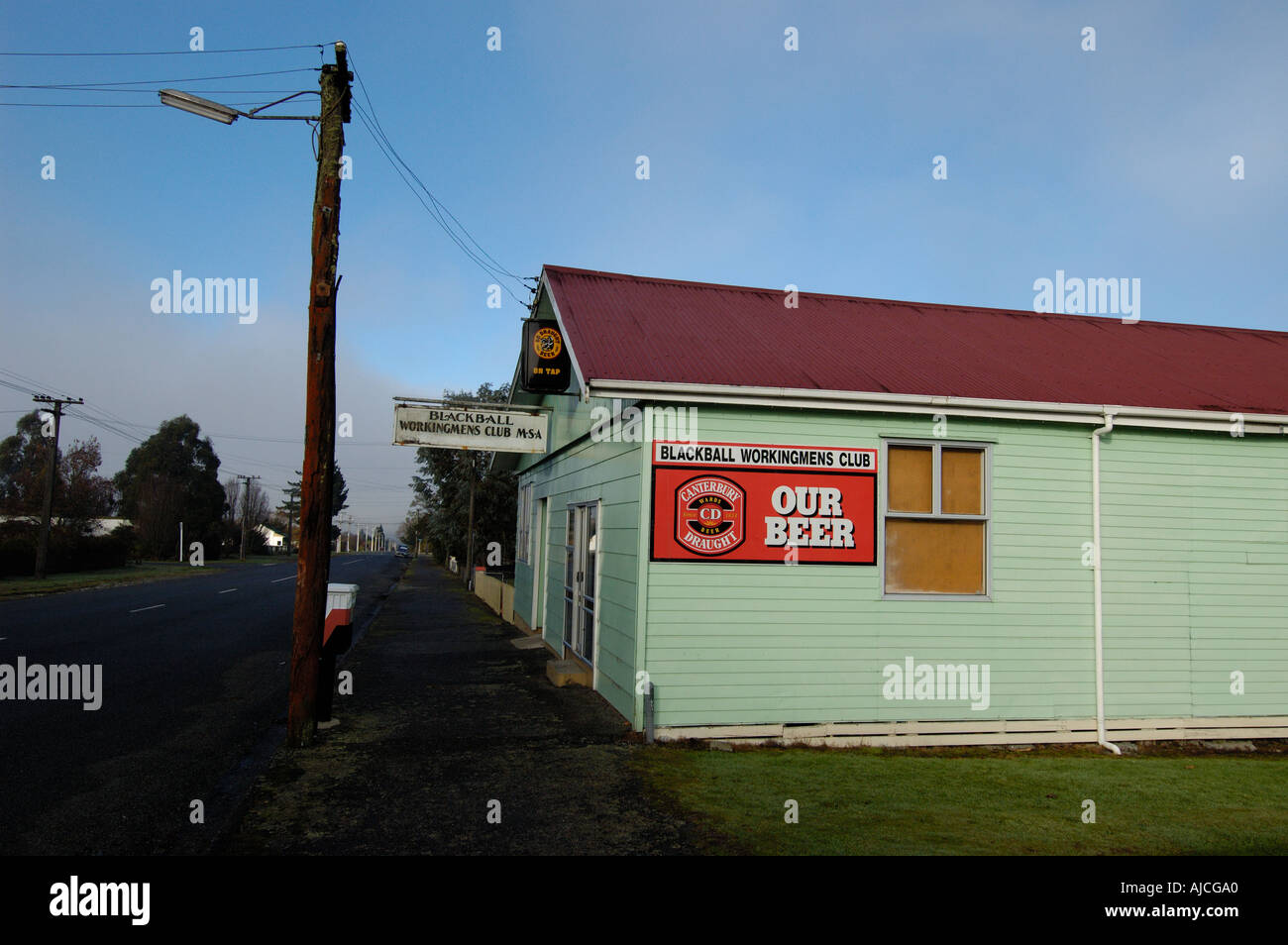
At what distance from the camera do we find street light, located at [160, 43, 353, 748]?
7832 millimetres

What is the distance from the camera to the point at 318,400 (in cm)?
788

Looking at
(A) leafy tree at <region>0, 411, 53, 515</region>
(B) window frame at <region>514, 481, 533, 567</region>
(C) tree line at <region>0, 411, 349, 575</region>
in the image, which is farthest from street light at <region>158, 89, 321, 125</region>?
(A) leafy tree at <region>0, 411, 53, 515</region>

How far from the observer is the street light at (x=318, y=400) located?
7832 millimetres

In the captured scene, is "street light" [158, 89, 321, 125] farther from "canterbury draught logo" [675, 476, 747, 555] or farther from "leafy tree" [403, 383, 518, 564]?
"leafy tree" [403, 383, 518, 564]

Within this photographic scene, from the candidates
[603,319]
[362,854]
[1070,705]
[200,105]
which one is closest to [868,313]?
[603,319]

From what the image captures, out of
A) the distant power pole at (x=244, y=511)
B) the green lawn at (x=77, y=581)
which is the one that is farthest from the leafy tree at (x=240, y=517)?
the green lawn at (x=77, y=581)

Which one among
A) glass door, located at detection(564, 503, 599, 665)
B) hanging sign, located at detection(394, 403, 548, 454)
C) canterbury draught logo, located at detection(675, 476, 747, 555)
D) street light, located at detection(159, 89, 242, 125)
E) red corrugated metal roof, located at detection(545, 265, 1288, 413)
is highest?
street light, located at detection(159, 89, 242, 125)

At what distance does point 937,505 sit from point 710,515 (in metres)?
2.46

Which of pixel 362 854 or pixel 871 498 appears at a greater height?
pixel 871 498

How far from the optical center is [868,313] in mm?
12258

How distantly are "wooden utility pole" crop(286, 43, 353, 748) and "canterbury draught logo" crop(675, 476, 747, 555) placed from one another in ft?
11.0

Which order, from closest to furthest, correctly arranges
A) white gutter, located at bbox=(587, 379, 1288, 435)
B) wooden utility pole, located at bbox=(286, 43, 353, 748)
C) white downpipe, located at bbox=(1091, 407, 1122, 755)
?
1. wooden utility pole, located at bbox=(286, 43, 353, 748)
2. white gutter, located at bbox=(587, 379, 1288, 435)
3. white downpipe, located at bbox=(1091, 407, 1122, 755)

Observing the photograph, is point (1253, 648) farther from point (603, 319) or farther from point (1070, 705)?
point (603, 319)
